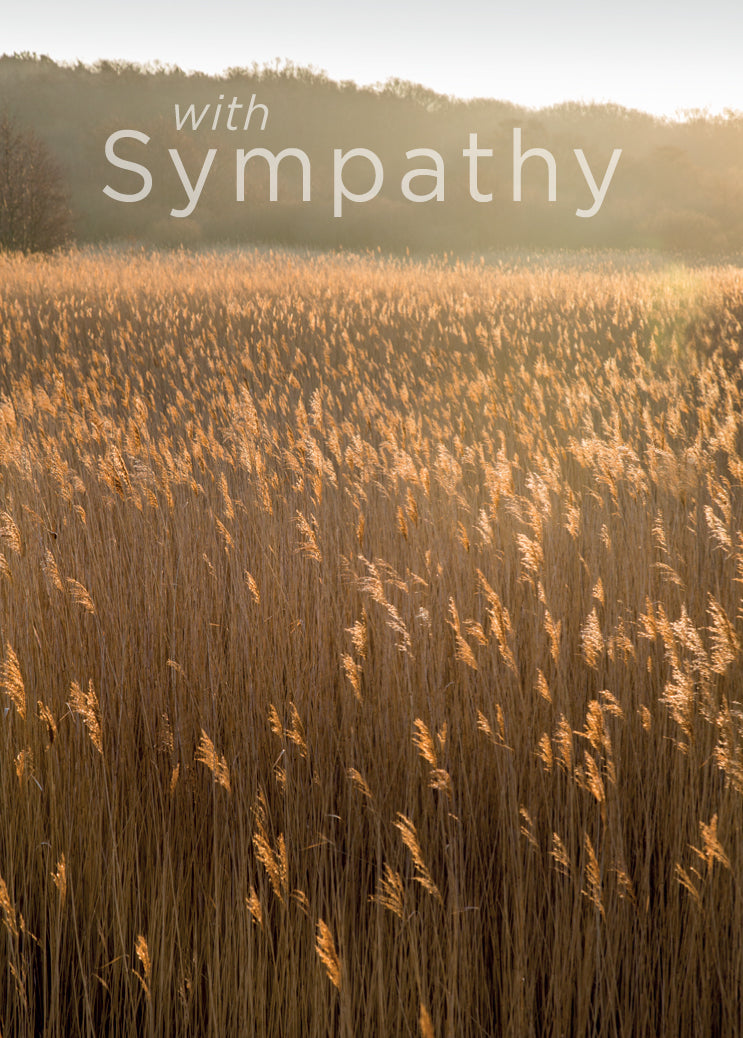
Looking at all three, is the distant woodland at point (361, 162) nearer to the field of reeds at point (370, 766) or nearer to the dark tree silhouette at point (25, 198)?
the dark tree silhouette at point (25, 198)

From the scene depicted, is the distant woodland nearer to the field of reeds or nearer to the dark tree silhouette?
the dark tree silhouette

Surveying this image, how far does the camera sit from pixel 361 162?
39.1 m

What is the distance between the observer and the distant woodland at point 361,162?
100 ft

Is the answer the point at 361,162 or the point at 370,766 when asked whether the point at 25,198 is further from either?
the point at 361,162

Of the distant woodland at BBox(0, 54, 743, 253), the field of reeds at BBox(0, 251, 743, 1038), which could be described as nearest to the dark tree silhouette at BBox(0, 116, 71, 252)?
the distant woodland at BBox(0, 54, 743, 253)

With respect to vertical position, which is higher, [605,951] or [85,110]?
[85,110]

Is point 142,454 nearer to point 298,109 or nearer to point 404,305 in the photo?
point 404,305

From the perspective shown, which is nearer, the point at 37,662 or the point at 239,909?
the point at 239,909

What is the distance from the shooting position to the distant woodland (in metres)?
30.5

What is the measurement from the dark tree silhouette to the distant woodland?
232 inches

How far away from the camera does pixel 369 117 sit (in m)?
43.5

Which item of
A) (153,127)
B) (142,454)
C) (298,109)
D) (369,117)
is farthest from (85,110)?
(142,454)

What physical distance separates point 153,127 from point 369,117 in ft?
49.4

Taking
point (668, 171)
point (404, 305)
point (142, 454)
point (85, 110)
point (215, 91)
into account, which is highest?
point (215, 91)
